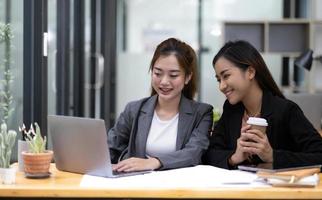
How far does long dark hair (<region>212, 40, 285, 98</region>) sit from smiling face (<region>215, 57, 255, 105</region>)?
0.02m

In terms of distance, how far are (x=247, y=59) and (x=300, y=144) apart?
404 mm

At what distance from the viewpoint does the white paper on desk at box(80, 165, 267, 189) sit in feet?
5.67

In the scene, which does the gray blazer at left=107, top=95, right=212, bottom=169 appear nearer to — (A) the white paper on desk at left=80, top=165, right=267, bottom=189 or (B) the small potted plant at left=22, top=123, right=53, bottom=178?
(A) the white paper on desk at left=80, top=165, right=267, bottom=189

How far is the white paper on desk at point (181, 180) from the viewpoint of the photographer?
173cm

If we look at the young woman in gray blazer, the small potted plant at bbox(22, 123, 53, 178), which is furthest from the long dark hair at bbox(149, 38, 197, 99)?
the small potted plant at bbox(22, 123, 53, 178)

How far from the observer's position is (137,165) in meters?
1.97

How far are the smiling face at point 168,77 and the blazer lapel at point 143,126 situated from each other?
77 mm

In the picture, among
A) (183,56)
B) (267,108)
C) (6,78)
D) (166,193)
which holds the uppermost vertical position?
(183,56)

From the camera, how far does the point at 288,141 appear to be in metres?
2.23

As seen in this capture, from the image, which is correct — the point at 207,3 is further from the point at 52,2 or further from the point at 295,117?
the point at 295,117

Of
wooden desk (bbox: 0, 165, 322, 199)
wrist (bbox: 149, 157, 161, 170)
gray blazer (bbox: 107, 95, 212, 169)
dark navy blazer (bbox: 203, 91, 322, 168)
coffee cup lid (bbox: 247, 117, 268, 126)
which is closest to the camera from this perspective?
wooden desk (bbox: 0, 165, 322, 199)

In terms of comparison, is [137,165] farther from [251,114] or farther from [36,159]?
[251,114]

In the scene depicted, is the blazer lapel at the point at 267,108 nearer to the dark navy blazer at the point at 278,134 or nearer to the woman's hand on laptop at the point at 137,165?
the dark navy blazer at the point at 278,134

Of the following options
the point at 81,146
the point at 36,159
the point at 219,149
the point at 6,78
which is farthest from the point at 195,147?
the point at 6,78
